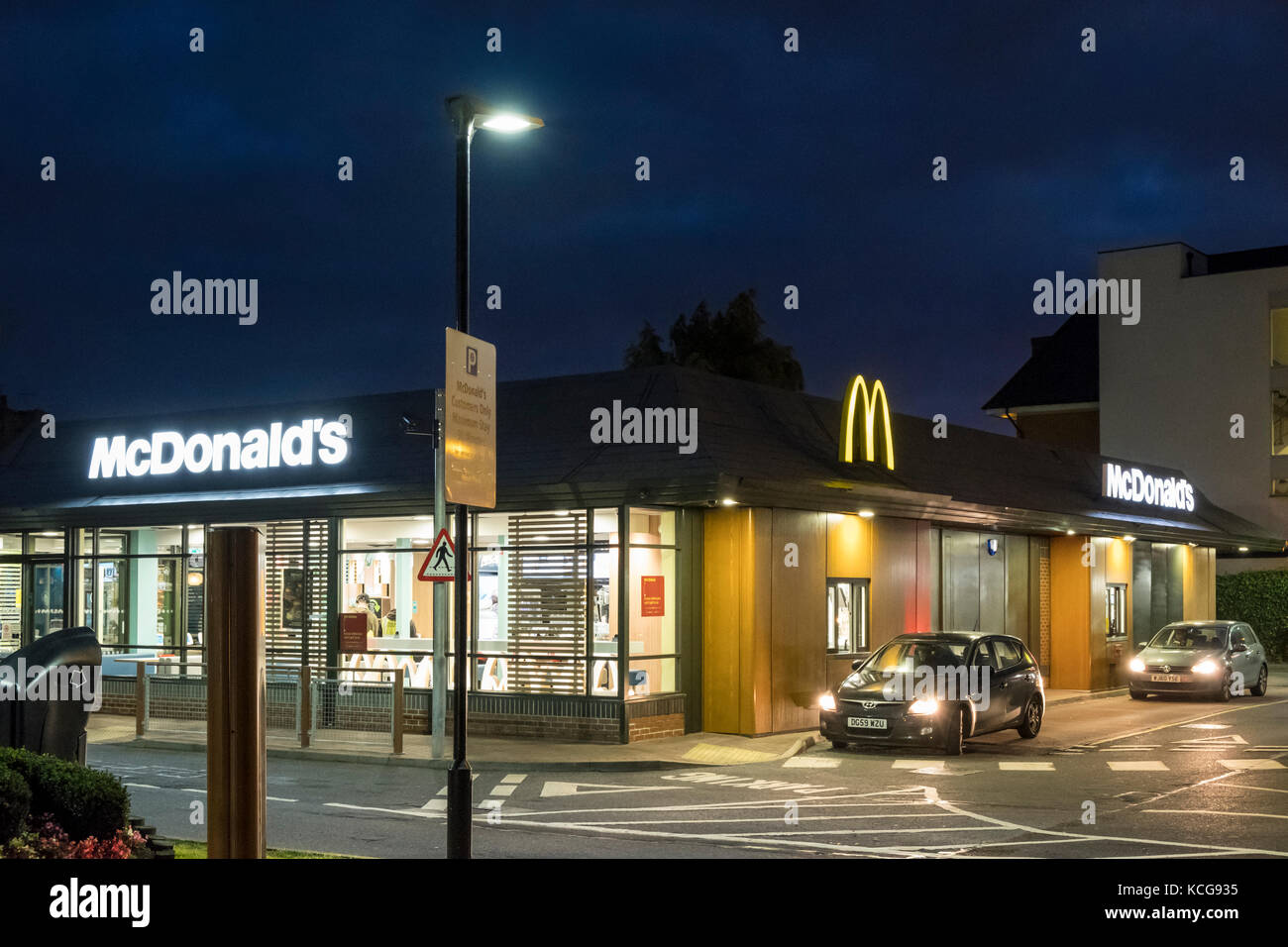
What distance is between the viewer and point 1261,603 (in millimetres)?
42969

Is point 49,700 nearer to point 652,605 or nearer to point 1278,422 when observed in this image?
point 652,605

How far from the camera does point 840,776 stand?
54.5ft

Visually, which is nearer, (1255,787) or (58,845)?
(58,845)

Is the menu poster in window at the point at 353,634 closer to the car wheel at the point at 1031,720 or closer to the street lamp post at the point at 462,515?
the car wheel at the point at 1031,720

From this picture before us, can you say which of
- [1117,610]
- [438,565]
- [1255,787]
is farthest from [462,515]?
[1117,610]

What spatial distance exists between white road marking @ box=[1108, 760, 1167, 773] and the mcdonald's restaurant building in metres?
5.17

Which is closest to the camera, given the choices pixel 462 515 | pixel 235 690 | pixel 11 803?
pixel 235 690

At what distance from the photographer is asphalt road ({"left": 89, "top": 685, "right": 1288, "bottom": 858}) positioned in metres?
11.8

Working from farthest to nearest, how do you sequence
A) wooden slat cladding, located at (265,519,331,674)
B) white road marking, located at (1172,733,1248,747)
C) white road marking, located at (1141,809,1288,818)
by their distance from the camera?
wooden slat cladding, located at (265,519,331,674), white road marking, located at (1172,733,1248,747), white road marking, located at (1141,809,1288,818)

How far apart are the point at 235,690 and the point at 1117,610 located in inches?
1112

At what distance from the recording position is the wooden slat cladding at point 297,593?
76.7 feet

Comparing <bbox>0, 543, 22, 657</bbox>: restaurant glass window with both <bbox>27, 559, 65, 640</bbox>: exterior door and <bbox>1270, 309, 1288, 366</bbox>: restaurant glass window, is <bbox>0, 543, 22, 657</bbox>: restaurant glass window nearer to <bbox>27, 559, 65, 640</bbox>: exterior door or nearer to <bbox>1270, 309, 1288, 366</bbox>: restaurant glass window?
<bbox>27, 559, 65, 640</bbox>: exterior door

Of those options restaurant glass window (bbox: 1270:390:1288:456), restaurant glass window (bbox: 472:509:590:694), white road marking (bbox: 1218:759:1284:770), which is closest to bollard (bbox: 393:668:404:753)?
restaurant glass window (bbox: 472:509:590:694)

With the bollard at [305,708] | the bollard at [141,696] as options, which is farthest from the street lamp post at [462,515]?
the bollard at [141,696]
